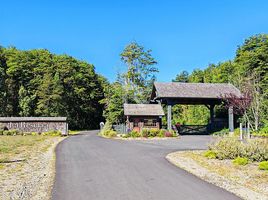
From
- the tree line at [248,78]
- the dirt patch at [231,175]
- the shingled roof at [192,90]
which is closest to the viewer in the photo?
the dirt patch at [231,175]

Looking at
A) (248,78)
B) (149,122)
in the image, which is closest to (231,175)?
(149,122)

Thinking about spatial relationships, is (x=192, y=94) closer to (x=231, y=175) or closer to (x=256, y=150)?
(x=256, y=150)

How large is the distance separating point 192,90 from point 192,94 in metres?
1.13

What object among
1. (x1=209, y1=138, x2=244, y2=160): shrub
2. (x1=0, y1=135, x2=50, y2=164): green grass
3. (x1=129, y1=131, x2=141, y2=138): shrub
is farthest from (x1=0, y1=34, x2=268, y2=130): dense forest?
(x1=209, y1=138, x2=244, y2=160): shrub

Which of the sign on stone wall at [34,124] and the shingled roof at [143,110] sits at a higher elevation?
the shingled roof at [143,110]

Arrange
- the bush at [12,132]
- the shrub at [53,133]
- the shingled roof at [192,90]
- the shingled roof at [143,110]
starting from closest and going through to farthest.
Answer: the shingled roof at [192,90] < the shingled roof at [143,110] < the bush at [12,132] < the shrub at [53,133]

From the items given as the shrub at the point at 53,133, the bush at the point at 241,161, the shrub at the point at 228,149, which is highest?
the shrub at the point at 228,149

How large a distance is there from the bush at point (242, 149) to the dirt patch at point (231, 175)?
1.81 ft

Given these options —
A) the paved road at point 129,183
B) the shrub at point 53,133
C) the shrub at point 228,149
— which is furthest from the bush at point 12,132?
the shrub at point 228,149

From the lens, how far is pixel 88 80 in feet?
208

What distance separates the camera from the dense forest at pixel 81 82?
45278 millimetres

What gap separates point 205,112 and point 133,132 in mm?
16906

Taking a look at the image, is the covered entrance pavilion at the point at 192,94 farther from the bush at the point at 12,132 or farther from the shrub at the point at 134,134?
the bush at the point at 12,132

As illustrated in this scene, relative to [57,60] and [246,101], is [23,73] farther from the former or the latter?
[246,101]
